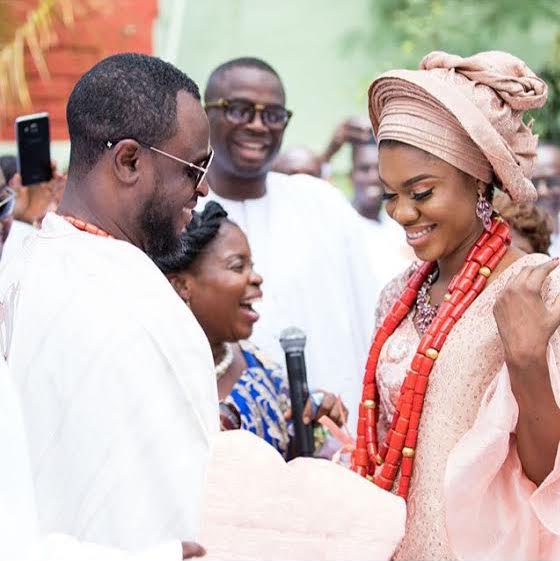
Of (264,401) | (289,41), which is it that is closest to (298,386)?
(264,401)

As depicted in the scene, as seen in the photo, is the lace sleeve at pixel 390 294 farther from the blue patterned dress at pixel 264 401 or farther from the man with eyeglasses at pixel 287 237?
the man with eyeglasses at pixel 287 237

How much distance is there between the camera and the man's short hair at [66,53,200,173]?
2.73 m

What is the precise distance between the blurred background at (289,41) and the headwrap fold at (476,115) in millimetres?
6003

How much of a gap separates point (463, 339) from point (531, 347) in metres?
0.36

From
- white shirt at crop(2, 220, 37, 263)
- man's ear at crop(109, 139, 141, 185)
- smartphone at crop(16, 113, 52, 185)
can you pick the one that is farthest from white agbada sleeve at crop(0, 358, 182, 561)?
white shirt at crop(2, 220, 37, 263)

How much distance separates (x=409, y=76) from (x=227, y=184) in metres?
1.85

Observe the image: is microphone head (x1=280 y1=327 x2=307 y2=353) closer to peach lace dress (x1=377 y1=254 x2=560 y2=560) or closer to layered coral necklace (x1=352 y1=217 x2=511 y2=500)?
layered coral necklace (x1=352 y1=217 x2=511 y2=500)

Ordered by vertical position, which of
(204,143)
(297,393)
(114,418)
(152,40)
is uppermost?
(152,40)

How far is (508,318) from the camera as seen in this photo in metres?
2.94

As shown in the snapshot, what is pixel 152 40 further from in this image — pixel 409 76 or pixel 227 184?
pixel 409 76

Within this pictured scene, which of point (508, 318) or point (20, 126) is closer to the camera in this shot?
point (508, 318)

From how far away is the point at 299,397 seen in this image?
3867 millimetres

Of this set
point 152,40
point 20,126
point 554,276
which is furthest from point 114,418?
point 152,40

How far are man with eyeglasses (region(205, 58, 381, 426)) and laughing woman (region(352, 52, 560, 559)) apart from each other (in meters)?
1.39
